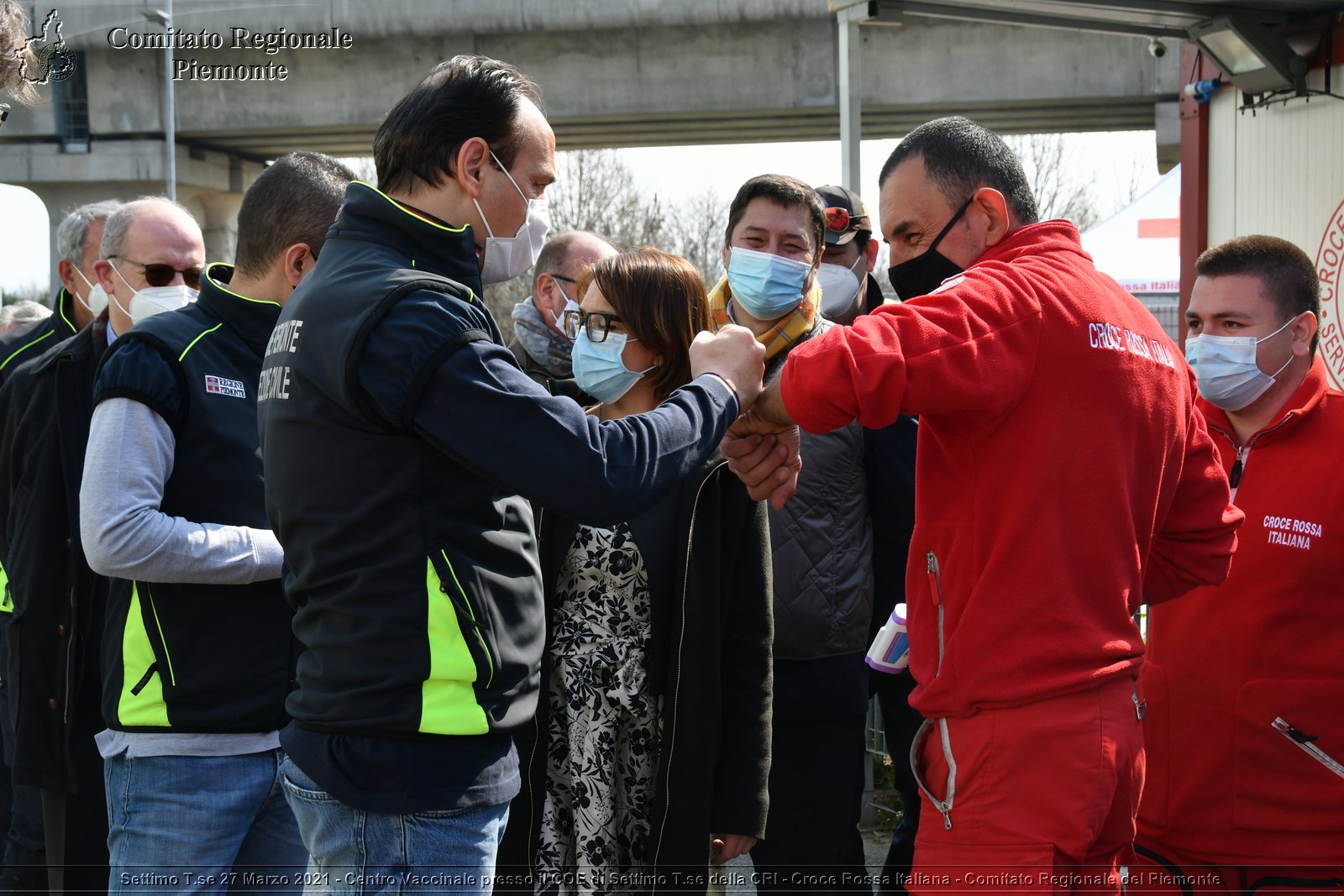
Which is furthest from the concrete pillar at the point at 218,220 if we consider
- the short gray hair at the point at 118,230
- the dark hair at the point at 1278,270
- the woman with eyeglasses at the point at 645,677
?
the dark hair at the point at 1278,270

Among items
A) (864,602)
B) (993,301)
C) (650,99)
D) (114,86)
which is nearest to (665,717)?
(864,602)

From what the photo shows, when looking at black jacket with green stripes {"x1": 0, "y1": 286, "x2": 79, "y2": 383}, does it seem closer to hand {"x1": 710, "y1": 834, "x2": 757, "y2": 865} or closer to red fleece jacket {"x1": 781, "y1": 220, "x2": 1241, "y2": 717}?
hand {"x1": 710, "y1": 834, "x2": 757, "y2": 865}

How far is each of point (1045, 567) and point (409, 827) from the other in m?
1.28

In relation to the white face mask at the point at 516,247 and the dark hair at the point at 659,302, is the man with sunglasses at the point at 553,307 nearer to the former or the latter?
the dark hair at the point at 659,302

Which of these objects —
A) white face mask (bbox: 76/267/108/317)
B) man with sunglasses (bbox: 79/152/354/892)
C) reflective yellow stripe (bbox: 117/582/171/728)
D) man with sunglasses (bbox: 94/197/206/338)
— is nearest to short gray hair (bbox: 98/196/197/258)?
man with sunglasses (bbox: 94/197/206/338)

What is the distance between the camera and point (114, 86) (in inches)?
765

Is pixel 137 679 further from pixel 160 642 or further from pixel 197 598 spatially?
pixel 197 598

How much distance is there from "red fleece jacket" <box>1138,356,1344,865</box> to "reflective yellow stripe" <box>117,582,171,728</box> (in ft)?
8.60

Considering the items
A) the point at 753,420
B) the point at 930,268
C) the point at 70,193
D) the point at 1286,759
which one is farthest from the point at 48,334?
the point at 70,193

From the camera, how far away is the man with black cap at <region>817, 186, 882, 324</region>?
4.42m

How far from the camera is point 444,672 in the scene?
211 centimetres

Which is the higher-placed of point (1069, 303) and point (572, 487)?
point (1069, 303)

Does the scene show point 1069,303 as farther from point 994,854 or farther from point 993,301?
point 994,854

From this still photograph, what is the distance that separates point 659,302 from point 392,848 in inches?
60.8
